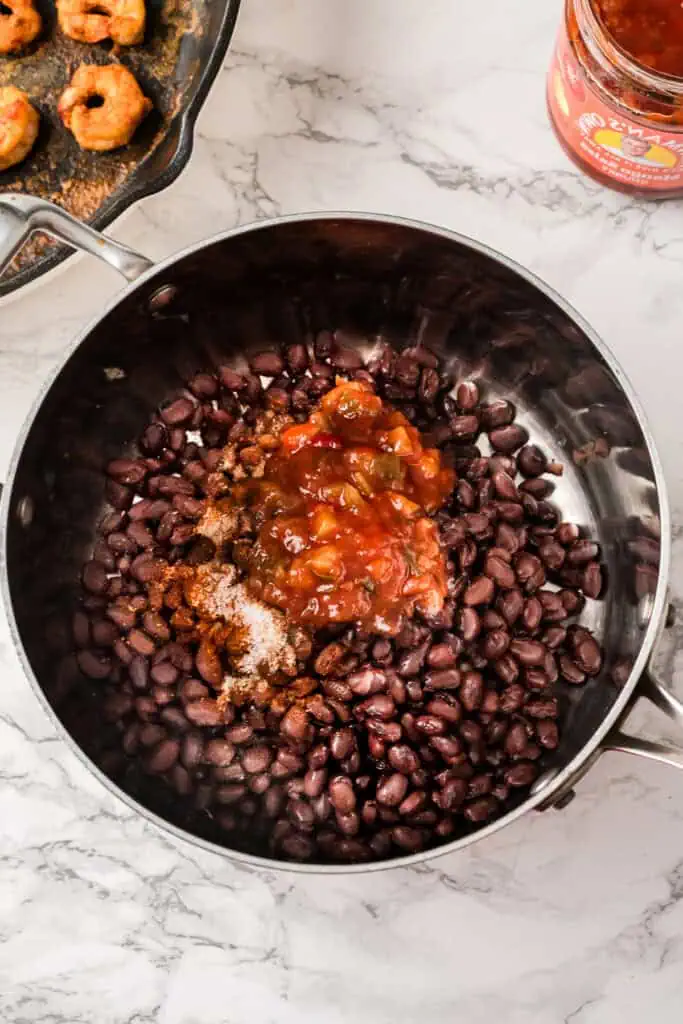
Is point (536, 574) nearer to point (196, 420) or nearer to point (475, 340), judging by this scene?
point (475, 340)

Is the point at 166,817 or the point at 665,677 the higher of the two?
the point at 665,677

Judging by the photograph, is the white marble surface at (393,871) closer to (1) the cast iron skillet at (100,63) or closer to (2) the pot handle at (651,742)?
(1) the cast iron skillet at (100,63)

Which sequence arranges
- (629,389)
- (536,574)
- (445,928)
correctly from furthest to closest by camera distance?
(445,928) → (536,574) → (629,389)

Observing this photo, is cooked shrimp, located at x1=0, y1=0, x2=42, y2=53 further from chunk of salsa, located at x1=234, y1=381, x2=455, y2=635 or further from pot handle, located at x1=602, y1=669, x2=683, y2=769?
pot handle, located at x1=602, y1=669, x2=683, y2=769

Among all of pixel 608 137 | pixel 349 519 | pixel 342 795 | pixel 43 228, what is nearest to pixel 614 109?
pixel 608 137

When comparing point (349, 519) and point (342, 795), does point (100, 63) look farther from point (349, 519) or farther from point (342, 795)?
point (342, 795)

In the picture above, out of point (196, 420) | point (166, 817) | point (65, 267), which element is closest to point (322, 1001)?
point (166, 817)

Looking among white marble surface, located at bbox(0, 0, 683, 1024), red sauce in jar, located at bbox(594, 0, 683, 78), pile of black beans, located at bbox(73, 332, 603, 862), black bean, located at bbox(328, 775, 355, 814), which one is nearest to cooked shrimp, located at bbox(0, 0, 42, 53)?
white marble surface, located at bbox(0, 0, 683, 1024)
